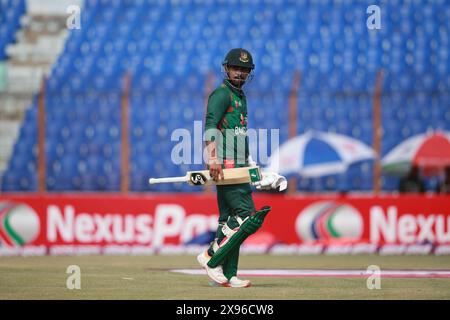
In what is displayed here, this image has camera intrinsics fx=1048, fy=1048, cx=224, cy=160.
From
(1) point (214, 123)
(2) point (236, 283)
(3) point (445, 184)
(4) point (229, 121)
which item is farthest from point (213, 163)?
(3) point (445, 184)

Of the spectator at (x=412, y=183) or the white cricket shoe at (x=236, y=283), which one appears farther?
the spectator at (x=412, y=183)

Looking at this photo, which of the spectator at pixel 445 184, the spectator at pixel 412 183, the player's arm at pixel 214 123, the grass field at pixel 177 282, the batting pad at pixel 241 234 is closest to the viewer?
the grass field at pixel 177 282

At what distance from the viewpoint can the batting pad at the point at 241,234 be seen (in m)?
10.2

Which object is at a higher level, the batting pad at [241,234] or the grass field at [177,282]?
the batting pad at [241,234]

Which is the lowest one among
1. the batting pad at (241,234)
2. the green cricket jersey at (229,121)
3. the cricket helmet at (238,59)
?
the batting pad at (241,234)

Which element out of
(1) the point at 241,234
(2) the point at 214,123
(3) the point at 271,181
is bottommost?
(1) the point at 241,234

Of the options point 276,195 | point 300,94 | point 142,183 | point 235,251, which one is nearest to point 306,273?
point 235,251

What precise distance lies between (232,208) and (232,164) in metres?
0.44

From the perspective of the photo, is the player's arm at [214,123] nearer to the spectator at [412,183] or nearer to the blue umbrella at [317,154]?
the blue umbrella at [317,154]

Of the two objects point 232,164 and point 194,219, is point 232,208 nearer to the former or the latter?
point 232,164

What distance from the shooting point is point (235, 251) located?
10367 mm

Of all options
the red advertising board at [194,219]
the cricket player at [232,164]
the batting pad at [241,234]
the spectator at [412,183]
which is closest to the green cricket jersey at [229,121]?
the cricket player at [232,164]

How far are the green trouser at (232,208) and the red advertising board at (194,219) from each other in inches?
260

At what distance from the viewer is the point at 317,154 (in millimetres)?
18844
